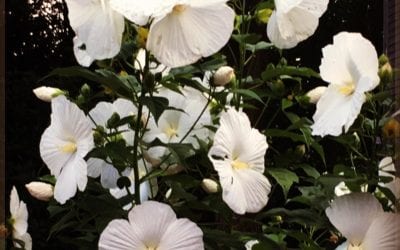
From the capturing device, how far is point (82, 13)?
70 cm

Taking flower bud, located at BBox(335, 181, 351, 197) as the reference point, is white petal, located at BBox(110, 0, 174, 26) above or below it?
above

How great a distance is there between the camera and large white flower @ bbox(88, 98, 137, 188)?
896mm

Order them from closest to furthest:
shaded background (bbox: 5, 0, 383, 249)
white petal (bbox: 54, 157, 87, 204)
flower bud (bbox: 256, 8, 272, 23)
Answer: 1. white petal (bbox: 54, 157, 87, 204)
2. flower bud (bbox: 256, 8, 272, 23)
3. shaded background (bbox: 5, 0, 383, 249)

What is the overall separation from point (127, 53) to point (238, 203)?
0.21 meters

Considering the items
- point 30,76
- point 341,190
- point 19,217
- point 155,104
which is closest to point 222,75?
point 155,104

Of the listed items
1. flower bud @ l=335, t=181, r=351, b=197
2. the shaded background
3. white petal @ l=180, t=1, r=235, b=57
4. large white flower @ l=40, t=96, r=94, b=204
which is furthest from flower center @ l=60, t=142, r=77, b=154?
the shaded background

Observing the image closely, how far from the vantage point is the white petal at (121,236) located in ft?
2.31

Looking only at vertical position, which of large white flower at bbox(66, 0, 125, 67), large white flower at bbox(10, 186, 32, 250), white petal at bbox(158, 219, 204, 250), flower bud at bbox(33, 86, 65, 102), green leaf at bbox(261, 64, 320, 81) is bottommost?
large white flower at bbox(10, 186, 32, 250)

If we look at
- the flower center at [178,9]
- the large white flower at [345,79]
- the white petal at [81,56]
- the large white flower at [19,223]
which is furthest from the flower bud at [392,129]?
the large white flower at [19,223]

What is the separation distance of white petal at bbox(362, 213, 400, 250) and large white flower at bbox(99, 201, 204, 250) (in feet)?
0.57

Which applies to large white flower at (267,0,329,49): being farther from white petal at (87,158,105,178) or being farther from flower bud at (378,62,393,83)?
white petal at (87,158,105,178)

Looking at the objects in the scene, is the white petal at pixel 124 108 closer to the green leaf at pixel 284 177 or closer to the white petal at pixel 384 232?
the green leaf at pixel 284 177

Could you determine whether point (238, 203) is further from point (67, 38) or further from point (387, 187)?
point (67, 38)

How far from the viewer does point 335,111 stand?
0.77 metres
